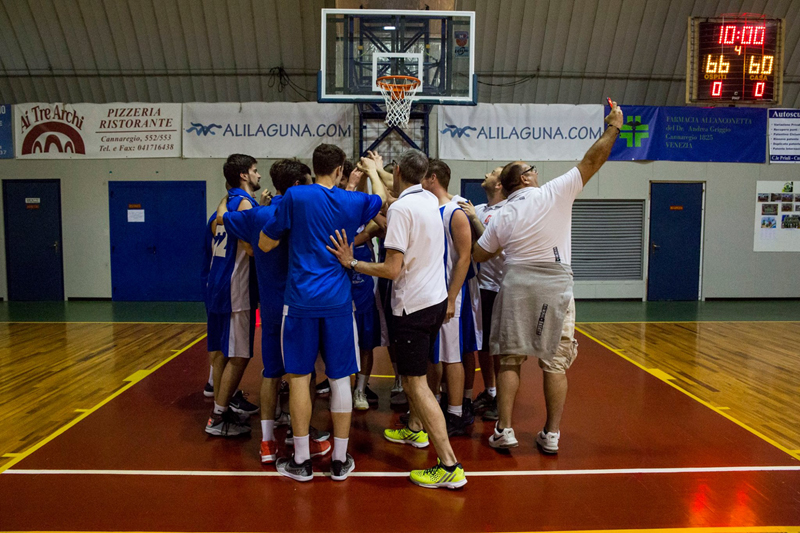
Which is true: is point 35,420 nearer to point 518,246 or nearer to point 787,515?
point 518,246

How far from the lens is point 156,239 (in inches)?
425

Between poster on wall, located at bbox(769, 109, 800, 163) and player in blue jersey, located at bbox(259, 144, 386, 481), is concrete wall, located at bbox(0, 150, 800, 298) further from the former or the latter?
player in blue jersey, located at bbox(259, 144, 386, 481)

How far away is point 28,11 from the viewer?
10711mm

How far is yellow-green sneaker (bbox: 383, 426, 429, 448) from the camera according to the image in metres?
3.78

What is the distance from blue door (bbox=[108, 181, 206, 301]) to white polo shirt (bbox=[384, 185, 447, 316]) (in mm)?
8426

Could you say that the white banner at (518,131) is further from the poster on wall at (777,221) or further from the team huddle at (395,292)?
the team huddle at (395,292)

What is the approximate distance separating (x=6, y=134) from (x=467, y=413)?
11068 millimetres

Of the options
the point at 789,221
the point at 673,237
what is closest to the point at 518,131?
the point at 673,237

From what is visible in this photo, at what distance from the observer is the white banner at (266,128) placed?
34.0ft

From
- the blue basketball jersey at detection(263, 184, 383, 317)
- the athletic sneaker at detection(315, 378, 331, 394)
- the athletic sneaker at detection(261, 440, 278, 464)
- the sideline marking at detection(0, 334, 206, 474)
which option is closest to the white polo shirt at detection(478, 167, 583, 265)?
the blue basketball jersey at detection(263, 184, 383, 317)

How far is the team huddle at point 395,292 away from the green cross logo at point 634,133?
754 centimetres

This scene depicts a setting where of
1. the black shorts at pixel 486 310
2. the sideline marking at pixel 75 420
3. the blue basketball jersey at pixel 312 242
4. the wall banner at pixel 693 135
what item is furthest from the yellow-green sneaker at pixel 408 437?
the wall banner at pixel 693 135

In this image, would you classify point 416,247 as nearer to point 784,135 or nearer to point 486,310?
point 486,310

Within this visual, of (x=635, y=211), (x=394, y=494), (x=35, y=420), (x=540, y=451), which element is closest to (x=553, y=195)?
(x=540, y=451)
